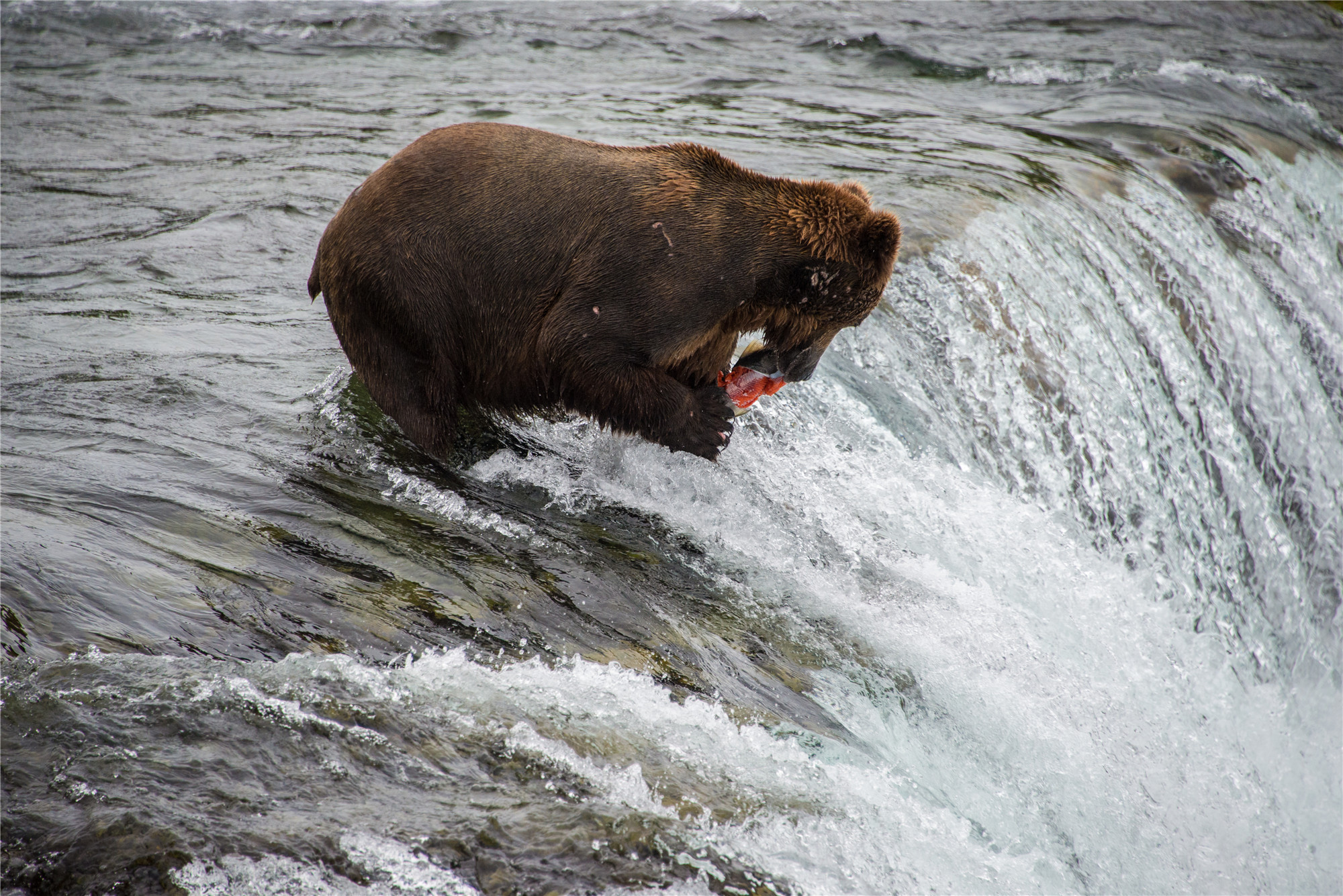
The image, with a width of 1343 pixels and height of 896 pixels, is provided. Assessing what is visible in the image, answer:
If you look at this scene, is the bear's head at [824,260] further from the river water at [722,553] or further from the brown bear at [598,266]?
the river water at [722,553]

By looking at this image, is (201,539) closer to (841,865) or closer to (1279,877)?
(841,865)

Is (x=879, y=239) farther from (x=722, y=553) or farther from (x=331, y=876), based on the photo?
(x=331, y=876)

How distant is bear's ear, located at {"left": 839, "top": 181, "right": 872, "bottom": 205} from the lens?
353 centimetres

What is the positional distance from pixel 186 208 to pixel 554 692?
5136mm

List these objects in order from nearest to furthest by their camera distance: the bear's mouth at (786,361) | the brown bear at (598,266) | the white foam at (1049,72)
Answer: the brown bear at (598,266) → the bear's mouth at (786,361) → the white foam at (1049,72)

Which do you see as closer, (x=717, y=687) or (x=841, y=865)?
(x=841, y=865)

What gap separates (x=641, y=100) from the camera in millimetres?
8992

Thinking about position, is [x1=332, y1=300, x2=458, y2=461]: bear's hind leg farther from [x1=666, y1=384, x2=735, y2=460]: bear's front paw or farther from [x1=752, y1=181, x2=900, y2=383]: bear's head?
[x1=752, y1=181, x2=900, y2=383]: bear's head

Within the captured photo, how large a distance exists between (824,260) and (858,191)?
0.34 m

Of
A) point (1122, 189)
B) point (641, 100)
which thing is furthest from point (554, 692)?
point (641, 100)

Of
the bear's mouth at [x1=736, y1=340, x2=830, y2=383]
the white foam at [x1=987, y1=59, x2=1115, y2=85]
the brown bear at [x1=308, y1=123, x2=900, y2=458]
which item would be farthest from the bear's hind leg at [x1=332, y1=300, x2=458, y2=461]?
the white foam at [x1=987, y1=59, x2=1115, y2=85]

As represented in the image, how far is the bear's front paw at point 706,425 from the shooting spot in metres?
3.47

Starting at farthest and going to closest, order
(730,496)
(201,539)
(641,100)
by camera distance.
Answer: (641,100)
(730,496)
(201,539)

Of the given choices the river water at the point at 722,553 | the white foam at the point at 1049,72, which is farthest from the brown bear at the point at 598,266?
the white foam at the point at 1049,72
